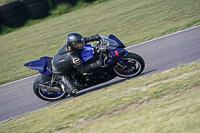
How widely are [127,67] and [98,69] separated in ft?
2.63

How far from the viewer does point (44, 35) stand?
43.6 ft

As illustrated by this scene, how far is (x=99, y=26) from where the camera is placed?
12.3m

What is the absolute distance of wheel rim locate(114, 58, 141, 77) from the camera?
5758 millimetres

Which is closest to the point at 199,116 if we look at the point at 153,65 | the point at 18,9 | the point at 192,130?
the point at 192,130

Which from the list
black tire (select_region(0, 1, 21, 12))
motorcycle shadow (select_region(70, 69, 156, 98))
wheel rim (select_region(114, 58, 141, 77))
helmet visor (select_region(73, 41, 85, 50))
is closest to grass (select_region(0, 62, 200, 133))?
wheel rim (select_region(114, 58, 141, 77))

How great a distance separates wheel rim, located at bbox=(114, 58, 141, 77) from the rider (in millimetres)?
596

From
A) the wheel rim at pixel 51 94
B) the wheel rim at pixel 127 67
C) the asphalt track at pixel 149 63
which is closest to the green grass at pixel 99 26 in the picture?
the asphalt track at pixel 149 63

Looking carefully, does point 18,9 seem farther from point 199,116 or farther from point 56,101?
point 199,116

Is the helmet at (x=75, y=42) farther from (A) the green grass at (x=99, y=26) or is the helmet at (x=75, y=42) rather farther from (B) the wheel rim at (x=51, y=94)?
(A) the green grass at (x=99, y=26)

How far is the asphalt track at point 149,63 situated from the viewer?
608cm

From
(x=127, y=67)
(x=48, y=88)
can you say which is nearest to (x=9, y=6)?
(x=48, y=88)

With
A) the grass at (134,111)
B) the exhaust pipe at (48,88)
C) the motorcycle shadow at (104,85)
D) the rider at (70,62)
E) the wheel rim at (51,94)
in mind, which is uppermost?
the rider at (70,62)

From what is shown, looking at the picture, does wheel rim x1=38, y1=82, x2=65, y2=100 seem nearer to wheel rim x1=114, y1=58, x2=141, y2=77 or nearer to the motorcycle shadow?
the motorcycle shadow

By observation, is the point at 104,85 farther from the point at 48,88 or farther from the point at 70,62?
the point at 48,88
